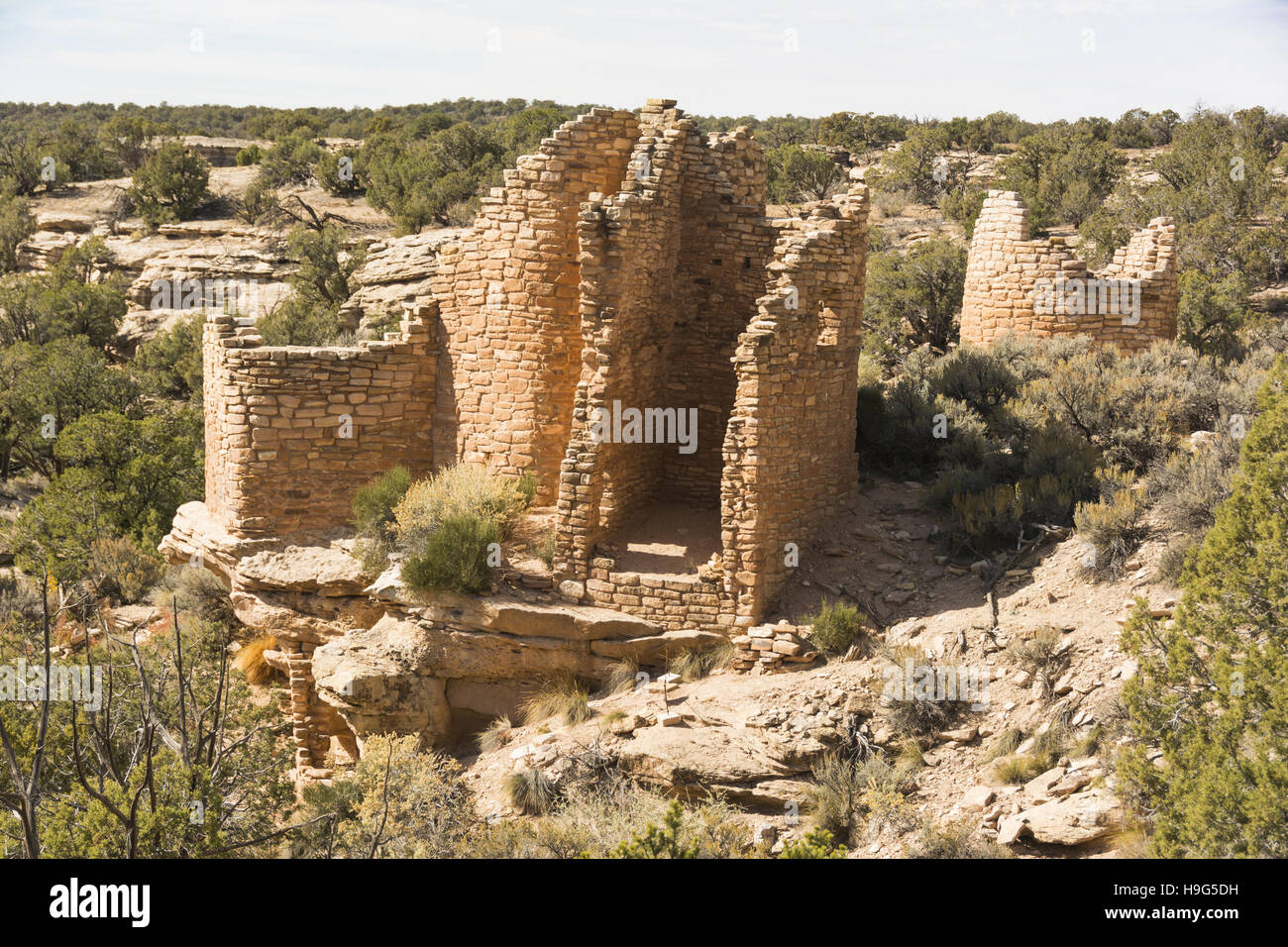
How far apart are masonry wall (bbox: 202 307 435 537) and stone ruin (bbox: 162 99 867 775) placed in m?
0.03

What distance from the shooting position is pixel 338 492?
1341 centimetres

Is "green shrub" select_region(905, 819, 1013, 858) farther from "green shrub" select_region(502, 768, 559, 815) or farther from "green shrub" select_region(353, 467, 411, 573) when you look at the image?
"green shrub" select_region(353, 467, 411, 573)

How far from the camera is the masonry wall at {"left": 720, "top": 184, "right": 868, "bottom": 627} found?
37.8 feet

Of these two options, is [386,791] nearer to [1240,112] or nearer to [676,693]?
[676,693]

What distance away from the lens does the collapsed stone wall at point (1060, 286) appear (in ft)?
54.5

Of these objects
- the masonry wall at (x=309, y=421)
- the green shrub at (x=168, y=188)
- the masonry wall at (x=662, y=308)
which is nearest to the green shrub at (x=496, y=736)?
the masonry wall at (x=662, y=308)

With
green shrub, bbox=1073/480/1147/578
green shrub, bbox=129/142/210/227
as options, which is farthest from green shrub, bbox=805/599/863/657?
green shrub, bbox=129/142/210/227

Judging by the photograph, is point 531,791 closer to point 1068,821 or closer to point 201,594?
point 1068,821

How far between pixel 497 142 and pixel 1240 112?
75.2ft

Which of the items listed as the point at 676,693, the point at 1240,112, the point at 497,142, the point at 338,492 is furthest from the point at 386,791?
the point at 1240,112

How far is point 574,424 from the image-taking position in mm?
12102

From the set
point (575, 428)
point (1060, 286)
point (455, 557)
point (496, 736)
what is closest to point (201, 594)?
point (455, 557)
